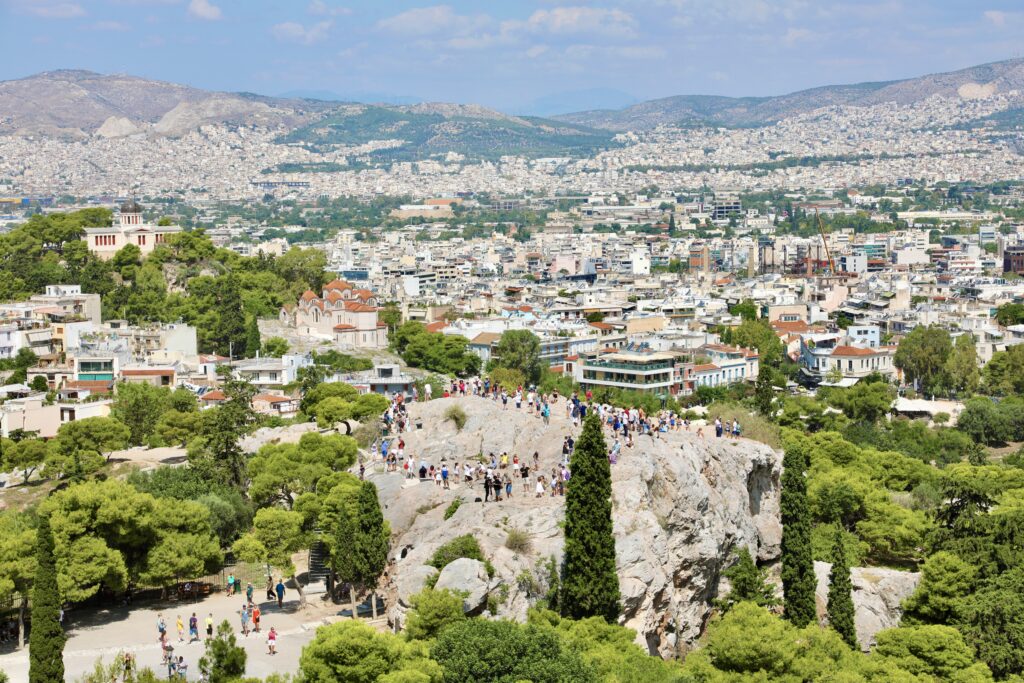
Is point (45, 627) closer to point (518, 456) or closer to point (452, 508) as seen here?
point (452, 508)

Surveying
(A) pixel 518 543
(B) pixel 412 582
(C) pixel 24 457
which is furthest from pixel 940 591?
(C) pixel 24 457

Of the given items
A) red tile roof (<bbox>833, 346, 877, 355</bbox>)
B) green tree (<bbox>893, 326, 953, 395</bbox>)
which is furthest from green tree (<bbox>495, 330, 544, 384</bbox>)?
green tree (<bbox>893, 326, 953, 395</bbox>)

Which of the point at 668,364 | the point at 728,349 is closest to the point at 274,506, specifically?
the point at 668,364

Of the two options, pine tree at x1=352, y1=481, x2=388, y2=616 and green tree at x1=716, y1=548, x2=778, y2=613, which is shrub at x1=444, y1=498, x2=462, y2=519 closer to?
pine tree at x1=352, y1=481, x2=388, y2=616

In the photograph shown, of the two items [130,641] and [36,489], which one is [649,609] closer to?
[130,641]

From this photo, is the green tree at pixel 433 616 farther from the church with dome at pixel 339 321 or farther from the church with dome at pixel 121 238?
the church with dome at pixel 121 238

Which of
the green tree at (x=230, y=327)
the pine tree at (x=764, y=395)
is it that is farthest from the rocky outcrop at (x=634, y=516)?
the green tree at (x=230, y=327)
